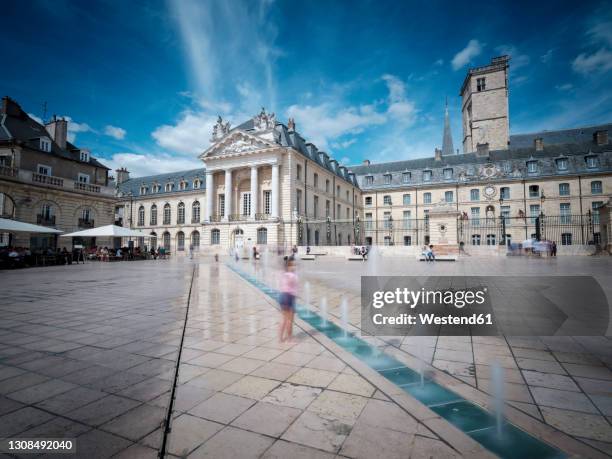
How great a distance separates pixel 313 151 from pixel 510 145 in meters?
33.4

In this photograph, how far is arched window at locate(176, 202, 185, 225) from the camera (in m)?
46.0

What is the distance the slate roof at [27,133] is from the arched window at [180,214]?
15622 millimetres

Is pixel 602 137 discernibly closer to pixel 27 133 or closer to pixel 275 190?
pixel 275 190

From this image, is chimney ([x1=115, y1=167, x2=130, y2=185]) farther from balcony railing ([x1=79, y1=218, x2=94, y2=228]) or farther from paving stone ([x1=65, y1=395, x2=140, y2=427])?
paving stone ([x1=65, y1=395, x2=140, y2=427])

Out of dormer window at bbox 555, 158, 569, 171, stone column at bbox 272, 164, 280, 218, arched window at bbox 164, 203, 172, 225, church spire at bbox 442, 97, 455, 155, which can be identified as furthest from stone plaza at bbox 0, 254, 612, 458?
church spire at bbox 442, 97, 455, 155

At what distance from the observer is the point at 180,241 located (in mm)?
45750

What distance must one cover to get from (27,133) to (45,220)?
8.55m

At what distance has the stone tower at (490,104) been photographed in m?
49.0

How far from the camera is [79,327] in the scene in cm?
550

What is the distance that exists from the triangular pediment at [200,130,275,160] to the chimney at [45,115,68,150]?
42.9 ft

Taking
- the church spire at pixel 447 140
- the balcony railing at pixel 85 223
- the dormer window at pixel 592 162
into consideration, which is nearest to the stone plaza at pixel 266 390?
the balcony railing at pixel 85 223

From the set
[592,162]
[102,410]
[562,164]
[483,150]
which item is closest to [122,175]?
[483,150]

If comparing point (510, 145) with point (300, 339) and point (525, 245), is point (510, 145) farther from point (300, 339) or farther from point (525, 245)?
point (300, 339)

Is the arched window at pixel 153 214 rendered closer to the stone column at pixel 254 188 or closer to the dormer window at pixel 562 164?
the stone column at pixel 254 188
